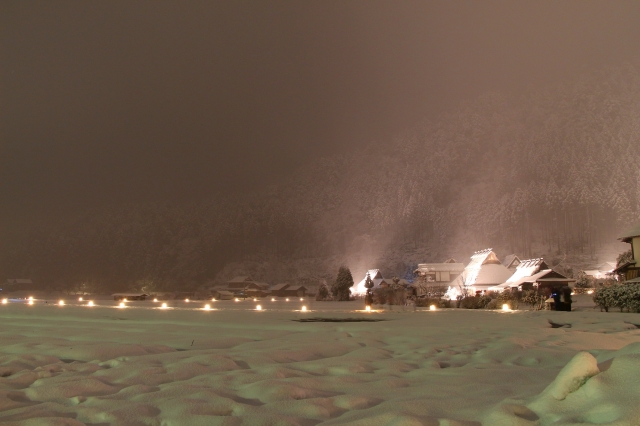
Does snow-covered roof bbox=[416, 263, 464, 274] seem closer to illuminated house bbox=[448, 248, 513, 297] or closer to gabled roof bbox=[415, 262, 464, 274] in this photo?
gabled roof bbox=[415, 262, 464, 274]

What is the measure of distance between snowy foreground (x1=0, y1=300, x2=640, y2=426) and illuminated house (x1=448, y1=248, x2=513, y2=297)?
5765 centimetres

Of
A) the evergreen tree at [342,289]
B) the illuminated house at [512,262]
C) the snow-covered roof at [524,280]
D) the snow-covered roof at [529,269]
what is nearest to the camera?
the snow-covered roof at [524,280]

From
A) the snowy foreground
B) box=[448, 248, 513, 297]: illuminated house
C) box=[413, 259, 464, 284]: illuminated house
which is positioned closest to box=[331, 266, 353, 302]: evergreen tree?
box=[448, 248, 513, 297]: illuminated house

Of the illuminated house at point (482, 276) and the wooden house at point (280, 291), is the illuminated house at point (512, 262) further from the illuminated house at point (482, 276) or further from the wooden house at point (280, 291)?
the wooden house at point (280, 291)

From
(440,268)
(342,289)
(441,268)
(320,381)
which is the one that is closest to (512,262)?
(441,268)

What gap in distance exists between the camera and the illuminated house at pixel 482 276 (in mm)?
68000

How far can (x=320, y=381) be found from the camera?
7.21 metres

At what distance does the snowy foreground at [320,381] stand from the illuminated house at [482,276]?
57647 millimetres

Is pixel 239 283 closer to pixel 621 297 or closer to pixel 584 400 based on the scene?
pixel 621 297

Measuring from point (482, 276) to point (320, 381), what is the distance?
65745 mm

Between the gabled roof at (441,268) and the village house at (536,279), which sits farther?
the gabled roof at (441,268)

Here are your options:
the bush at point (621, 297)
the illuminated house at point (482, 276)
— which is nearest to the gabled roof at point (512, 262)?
the illuminated house at point (482, 276)

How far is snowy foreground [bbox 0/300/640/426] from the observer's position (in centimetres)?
489

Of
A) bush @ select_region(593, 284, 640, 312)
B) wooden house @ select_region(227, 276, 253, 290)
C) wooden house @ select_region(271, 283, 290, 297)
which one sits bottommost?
bush @ select_region(593, 284, 640, 312)
